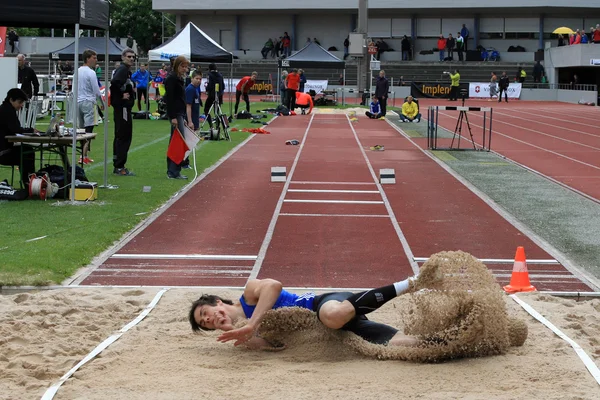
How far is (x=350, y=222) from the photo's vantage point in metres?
13.0

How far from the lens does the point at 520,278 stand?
9.14 meters

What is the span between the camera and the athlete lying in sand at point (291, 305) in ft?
21.6

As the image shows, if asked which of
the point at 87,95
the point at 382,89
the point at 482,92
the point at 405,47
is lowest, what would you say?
the point at 87,95

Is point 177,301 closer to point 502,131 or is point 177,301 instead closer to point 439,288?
point 439,288

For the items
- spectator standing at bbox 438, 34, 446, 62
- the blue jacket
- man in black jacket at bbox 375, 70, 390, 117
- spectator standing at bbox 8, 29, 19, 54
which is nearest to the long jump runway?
the blue jacket

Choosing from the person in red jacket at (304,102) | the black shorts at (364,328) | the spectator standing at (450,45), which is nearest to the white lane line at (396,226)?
the black shorts at (364,328)

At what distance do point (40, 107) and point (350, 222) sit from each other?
1972 centimetres

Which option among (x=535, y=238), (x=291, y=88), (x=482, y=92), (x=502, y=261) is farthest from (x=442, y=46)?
(x=502, y=261)

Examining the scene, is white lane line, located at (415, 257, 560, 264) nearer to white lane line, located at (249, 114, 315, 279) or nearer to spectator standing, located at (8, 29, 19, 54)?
white lane line, located at (249, 114, 315, 279)

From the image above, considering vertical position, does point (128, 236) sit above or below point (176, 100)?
below

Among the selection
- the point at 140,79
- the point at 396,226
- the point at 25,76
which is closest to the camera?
the point at 396,226

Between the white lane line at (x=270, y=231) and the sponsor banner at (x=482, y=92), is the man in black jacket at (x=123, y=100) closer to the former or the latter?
the white lane line at (x=270, y=231)

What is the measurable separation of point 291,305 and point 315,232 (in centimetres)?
530

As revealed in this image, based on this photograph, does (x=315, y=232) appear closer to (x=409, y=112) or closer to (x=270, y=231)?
(x=270, y=231)
